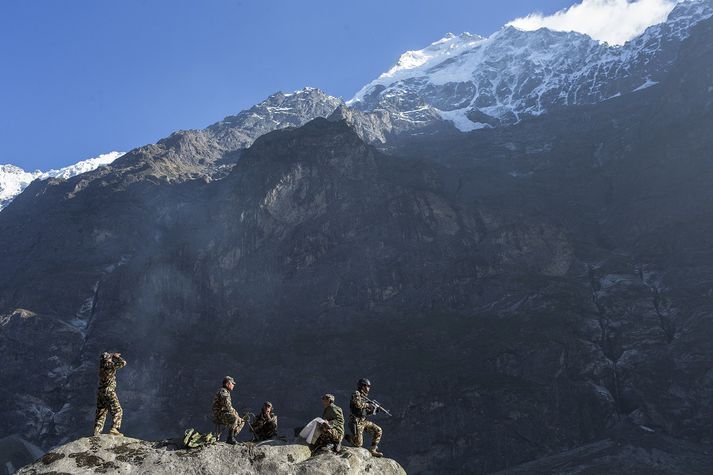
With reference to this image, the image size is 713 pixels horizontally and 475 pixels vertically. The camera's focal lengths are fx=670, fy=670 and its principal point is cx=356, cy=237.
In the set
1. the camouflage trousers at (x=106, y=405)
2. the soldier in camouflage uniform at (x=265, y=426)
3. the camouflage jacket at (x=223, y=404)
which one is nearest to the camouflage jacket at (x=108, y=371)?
the camouflage trousers at (x=106, y=405)

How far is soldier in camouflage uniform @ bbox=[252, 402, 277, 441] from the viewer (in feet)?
103

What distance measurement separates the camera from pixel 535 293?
175750 millimetres

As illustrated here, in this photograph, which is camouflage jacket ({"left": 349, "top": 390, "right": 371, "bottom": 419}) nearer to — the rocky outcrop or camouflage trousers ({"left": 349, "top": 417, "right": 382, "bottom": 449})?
camouflage trousers ({"left": 349, "top": 417, "right": 382, "bottom": 449})

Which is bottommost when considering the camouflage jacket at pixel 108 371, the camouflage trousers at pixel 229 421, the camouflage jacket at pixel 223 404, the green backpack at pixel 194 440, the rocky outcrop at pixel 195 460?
the rocky outcrop at pixel 195 460

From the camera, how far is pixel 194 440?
94.5 ft

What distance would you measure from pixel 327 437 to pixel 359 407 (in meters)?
2.69

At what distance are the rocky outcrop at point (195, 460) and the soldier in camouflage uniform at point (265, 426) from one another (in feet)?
5.82

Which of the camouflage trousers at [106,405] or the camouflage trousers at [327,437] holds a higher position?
the camouflage trousers at [106,405]

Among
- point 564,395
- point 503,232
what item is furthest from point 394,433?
point 503,232

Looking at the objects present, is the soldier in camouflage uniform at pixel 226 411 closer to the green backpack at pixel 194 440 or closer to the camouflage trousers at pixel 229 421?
the camouflage trousers at pixel 229 421

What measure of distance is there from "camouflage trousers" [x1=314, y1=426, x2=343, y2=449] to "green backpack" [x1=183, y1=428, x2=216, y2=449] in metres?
4.63

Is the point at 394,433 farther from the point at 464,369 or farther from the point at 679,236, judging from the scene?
the point at 679,236

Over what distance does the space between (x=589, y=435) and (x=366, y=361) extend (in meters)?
54.8

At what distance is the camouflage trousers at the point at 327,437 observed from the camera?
29922 mm
